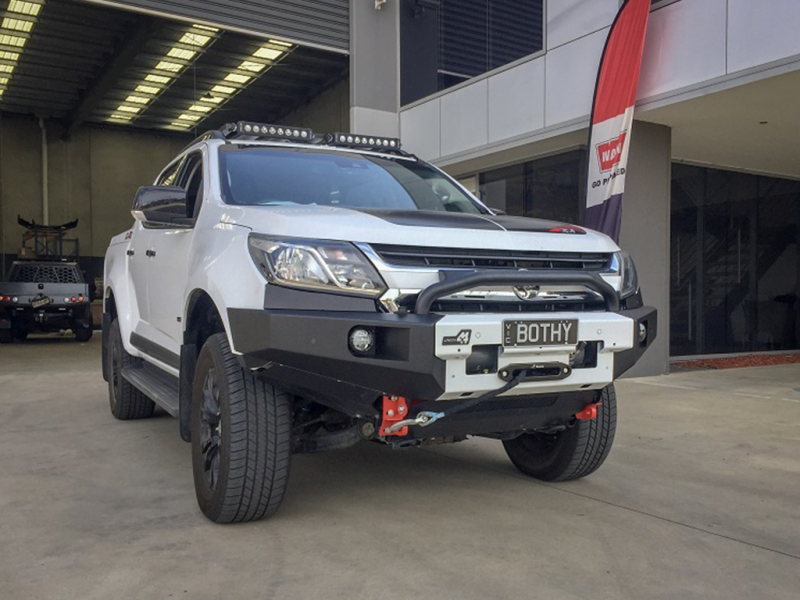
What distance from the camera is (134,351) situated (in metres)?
5.04

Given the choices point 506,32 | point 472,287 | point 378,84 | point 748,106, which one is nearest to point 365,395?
point 472,287

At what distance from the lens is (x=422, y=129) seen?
11.5 metres

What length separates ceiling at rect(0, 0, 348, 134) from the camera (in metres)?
15.6

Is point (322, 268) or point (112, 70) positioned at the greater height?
point (112, 70)

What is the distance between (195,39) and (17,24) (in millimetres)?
3702

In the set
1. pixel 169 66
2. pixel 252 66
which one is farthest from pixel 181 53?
pixel 252 66

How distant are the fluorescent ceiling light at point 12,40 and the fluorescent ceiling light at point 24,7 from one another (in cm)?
182

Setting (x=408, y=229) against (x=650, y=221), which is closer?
(x=408, y=229)

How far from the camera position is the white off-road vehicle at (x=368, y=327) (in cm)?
267

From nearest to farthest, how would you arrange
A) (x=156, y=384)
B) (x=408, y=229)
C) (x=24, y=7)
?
1. (x=408, y=229)
2. (x=156, y=384)
3. (x=24, y=7)

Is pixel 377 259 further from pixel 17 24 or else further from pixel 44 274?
pixel 17 24

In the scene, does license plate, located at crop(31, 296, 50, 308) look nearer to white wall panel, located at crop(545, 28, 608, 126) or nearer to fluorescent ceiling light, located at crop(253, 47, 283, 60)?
fluorescent ceiling light, located at crop(253, 47, 283, 60)

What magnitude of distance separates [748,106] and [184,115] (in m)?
19.7

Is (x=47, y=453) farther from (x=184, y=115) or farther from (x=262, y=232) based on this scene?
(x=184, y=115)
